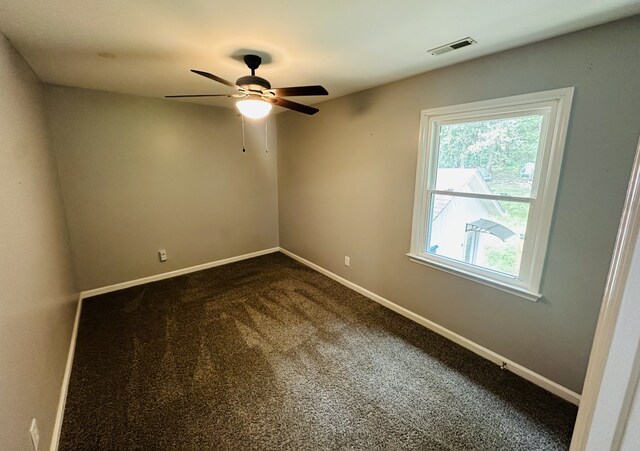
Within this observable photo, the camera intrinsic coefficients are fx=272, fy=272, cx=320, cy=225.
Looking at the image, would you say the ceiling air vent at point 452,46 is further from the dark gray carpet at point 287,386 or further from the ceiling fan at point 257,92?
the dark gray carpet at point 287,386

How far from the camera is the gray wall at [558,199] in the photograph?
1.59 m

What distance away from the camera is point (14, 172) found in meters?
1.52

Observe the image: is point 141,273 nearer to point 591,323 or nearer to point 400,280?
point 400,280

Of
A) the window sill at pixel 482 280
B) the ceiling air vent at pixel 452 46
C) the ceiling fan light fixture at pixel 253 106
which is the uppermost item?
the ceiling air vent at pixel 452 46

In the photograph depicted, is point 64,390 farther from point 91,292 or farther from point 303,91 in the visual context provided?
point 303,91

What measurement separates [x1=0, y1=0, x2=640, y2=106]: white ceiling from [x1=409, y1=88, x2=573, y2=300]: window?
1.46 feet

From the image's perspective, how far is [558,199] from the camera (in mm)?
1804

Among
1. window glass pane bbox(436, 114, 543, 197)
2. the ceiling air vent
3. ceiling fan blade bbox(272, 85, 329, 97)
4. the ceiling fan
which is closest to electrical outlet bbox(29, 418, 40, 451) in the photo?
the ceiling fan

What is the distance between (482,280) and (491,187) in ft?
2.49

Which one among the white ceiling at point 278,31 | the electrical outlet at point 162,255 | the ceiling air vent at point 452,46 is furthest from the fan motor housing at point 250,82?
the electrical outlet at point 162,255

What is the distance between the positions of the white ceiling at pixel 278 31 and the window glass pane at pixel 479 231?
1.14 m

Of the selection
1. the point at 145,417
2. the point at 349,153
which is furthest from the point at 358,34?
the point at 145,417

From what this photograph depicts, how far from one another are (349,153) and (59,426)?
326 centimetres

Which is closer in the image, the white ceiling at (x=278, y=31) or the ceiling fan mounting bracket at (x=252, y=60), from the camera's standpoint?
the white ceiling at (x=278, y=31)
